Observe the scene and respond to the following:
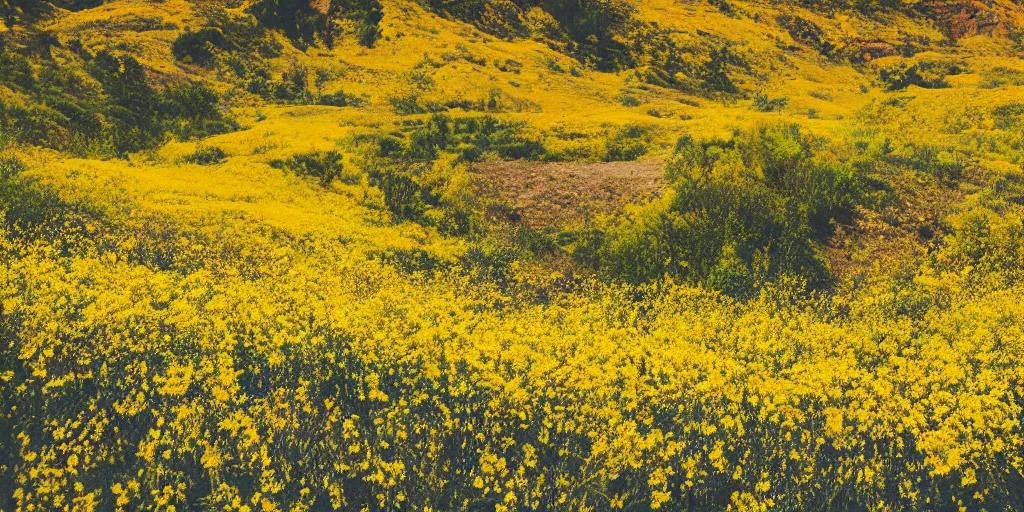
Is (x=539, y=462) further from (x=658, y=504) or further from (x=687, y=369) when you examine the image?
(x=687, y=369)

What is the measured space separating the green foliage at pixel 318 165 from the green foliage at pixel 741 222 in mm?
10107

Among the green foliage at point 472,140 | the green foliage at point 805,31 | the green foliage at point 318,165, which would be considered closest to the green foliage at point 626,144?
the green foliage at point 472,140

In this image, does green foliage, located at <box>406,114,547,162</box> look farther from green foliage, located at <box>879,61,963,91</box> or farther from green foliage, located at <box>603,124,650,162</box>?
green foliage, located at <box>879,61,963,91</box>

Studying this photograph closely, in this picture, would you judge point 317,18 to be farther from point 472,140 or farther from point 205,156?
point 472,140

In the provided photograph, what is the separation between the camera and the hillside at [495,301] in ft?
26.7

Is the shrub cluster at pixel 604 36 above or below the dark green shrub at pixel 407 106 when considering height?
above

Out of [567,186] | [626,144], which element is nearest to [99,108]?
[567,186]

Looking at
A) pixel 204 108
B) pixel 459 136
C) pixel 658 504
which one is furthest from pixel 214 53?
pixel 658 504

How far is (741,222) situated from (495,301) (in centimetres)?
704

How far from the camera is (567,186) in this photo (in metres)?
22.3

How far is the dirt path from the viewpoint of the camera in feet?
67.5

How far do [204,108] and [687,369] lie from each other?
28.0 m

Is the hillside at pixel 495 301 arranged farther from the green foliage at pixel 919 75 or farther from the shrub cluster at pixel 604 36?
the shrub cluster at pixel 604 36

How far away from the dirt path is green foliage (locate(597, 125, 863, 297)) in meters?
1.45
